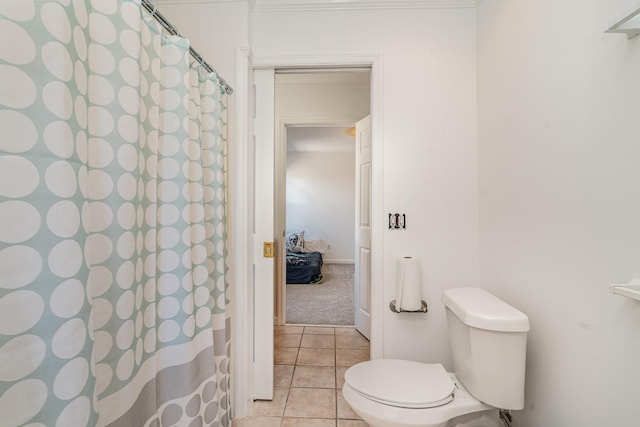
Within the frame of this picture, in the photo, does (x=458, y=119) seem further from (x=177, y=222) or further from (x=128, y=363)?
(x=128, y=363)

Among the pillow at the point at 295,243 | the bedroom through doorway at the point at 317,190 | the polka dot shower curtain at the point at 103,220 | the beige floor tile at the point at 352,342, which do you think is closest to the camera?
the polka dot shower curtain at the point at 103,220

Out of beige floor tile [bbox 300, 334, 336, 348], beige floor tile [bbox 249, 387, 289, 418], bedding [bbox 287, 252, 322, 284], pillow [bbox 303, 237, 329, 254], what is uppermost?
pillow [bbox 303, 237, 329, 254]

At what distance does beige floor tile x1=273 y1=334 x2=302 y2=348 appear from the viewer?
2.46 meters

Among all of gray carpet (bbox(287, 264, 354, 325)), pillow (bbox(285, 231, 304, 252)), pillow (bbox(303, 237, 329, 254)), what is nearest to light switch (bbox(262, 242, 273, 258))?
gray carpet (bbox(287, 264, 354, 325))

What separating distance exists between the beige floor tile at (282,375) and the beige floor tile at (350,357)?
39 cm

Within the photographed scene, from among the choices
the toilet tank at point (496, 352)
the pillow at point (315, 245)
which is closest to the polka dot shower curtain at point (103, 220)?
the toilet tank at point (496, 352)

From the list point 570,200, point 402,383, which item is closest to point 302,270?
point 402,383

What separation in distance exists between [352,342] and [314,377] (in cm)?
62

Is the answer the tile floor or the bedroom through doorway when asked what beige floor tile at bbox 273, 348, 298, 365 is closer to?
the tile floor

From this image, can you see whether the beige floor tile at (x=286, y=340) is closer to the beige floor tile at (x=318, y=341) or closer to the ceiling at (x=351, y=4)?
the beige floor tile at (x=318, y=341)

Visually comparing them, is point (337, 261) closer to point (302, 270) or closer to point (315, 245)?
point (315, 245)

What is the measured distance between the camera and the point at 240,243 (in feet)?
5.25

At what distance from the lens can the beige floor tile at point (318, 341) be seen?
246 cm

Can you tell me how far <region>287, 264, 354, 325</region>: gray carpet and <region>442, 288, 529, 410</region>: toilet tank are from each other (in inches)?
76.1
